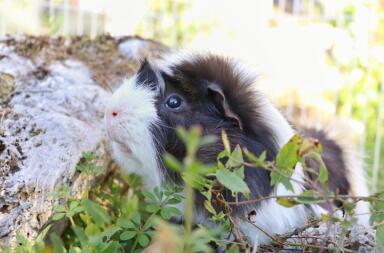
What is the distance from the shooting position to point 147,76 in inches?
64.4

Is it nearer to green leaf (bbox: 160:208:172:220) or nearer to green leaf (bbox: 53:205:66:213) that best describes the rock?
green leaf (bbox: 53:205:66:213)

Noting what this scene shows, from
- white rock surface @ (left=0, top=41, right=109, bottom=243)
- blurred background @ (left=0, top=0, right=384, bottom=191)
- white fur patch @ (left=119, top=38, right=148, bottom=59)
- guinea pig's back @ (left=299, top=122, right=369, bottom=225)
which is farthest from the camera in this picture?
blurred background @ (left=0, top=0, right=384, bottom=191)

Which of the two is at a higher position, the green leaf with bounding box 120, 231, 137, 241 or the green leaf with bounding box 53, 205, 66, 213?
the green leaf with bounding box 53, 205, 66, 213

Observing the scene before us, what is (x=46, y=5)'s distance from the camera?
11.3ft

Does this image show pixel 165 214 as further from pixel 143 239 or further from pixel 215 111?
pixel 215 111

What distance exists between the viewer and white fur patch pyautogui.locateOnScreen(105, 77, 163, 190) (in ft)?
4.93

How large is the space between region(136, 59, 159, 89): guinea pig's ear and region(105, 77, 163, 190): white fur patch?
0.07 feet

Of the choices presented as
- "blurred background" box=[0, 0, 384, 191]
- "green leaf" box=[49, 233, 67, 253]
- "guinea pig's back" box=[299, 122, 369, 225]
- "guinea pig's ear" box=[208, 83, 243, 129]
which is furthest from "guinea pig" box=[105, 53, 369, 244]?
"blurred background" box=[0, 0, 384, 191]

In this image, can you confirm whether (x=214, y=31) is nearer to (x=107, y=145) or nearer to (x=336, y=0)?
(x=336, y=0)

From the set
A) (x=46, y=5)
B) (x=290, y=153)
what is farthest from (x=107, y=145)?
(x=46, y=5)

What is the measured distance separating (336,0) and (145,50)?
71.9 inches

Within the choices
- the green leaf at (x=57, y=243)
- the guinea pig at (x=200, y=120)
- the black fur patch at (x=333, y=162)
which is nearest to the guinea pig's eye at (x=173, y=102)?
the guinea pig at (x=200, y=120)

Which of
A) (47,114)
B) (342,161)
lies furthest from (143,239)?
(342,161)

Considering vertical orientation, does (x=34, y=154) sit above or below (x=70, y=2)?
below
